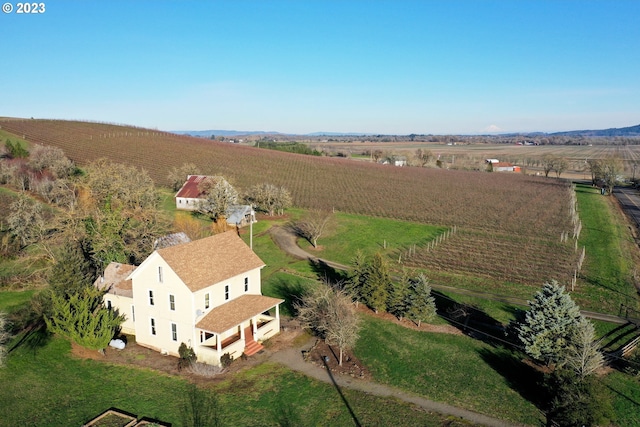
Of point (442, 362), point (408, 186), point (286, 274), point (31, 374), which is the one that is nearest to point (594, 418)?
point (442, 362)

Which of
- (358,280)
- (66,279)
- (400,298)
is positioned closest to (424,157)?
(358,280)

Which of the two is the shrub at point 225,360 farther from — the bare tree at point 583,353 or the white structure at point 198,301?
the bare tree at point 583,353

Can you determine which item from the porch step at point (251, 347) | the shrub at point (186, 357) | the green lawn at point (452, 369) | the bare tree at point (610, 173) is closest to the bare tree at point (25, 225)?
the shrub at point (186, 357)

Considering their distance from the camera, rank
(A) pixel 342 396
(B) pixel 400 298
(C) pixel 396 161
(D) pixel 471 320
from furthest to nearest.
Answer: (C) pixel 396 161 → (D) pixel 471 320 → (B) pixel 400 298 → (A) pixel 342 396

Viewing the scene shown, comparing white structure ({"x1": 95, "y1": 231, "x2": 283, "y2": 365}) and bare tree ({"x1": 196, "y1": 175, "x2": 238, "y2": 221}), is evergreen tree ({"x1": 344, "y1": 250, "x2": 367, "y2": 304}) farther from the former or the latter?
bare tree ({"x1": 196, "y1": 175, "x2": 238, "y2": 221})

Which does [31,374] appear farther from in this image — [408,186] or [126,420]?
[408,186]

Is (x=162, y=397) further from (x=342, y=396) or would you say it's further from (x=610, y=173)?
(x=610, y=173)
